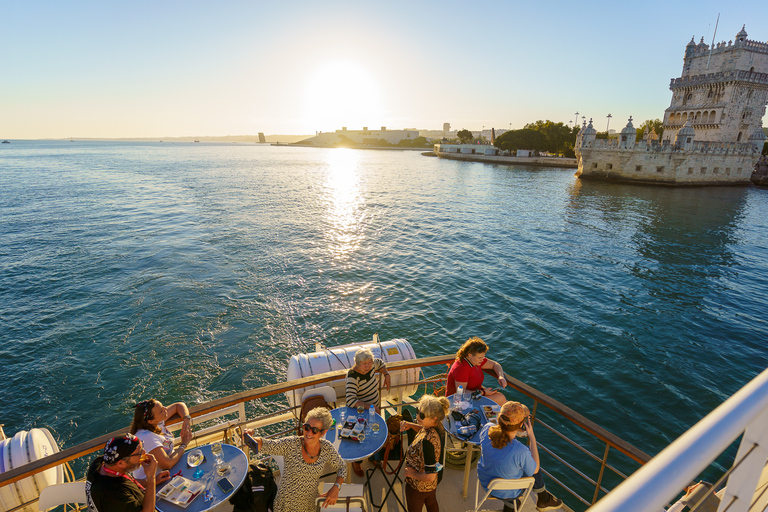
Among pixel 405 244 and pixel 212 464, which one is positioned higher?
pixel 212 464

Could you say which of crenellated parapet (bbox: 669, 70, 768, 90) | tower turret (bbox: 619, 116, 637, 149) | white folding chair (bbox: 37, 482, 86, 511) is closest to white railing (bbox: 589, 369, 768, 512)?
white folding chair (bbox: 37, 482, 86, 511)

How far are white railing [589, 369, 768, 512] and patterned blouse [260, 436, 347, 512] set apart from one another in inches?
146

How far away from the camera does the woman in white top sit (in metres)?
4.46

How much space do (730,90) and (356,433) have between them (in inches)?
3066

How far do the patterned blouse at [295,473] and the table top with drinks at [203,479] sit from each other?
506 mm

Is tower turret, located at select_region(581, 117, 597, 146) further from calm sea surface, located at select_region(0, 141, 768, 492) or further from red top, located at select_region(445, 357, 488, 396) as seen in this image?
red top, located at select_region(445, 357, 488, 396)

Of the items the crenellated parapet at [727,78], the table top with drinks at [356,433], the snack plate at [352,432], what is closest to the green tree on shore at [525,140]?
the crenellated parapet at [727,78]

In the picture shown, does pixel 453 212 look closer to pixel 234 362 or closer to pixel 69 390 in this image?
pixel 234 362

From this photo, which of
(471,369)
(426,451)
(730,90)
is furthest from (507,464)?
(730,90)

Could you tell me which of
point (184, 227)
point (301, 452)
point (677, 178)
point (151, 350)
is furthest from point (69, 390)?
point (677, 178)

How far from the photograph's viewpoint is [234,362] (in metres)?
13.6

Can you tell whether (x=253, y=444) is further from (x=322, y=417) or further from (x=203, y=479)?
(x=322, y=417)

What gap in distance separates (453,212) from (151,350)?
30935 mm

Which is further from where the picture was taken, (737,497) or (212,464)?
(212,464)
